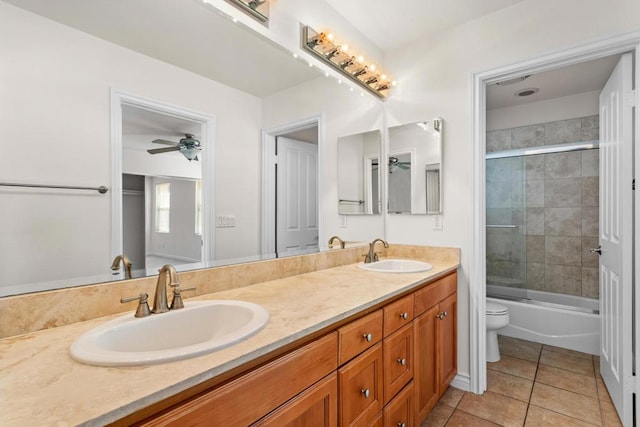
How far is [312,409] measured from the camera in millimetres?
955

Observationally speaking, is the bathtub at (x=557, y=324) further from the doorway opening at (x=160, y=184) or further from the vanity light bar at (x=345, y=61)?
the doorway opening at (x=160, y=184)

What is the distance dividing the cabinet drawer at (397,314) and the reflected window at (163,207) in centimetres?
94

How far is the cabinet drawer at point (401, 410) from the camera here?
1.34 m

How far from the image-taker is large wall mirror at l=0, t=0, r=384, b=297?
35.6 inches

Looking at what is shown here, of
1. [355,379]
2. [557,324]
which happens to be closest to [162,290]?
[355,379]

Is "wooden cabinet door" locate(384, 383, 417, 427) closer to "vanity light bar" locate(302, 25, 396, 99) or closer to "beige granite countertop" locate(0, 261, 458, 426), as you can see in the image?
"beige granite countertop" locate(0, 261, 458, 426)

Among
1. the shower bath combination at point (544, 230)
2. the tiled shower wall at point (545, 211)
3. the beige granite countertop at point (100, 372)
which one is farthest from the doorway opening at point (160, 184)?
the tiled shower wall at point (545, 211)

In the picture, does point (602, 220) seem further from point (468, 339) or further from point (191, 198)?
point (191, 198)

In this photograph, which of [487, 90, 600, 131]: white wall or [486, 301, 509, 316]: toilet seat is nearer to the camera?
[486, 301, 509, 316]: toilet seat

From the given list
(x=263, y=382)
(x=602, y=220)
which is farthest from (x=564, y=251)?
(x=263, y=382)

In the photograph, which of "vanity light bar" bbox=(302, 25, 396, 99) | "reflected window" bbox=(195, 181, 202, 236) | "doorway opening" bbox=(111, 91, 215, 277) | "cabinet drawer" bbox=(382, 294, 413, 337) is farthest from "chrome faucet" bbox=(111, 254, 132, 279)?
"vanity light bar" bbox=(302, 25, 396, 99)

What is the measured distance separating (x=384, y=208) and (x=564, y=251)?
7.41ft

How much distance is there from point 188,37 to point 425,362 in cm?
192

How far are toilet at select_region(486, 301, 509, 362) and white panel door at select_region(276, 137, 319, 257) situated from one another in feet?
5.07
